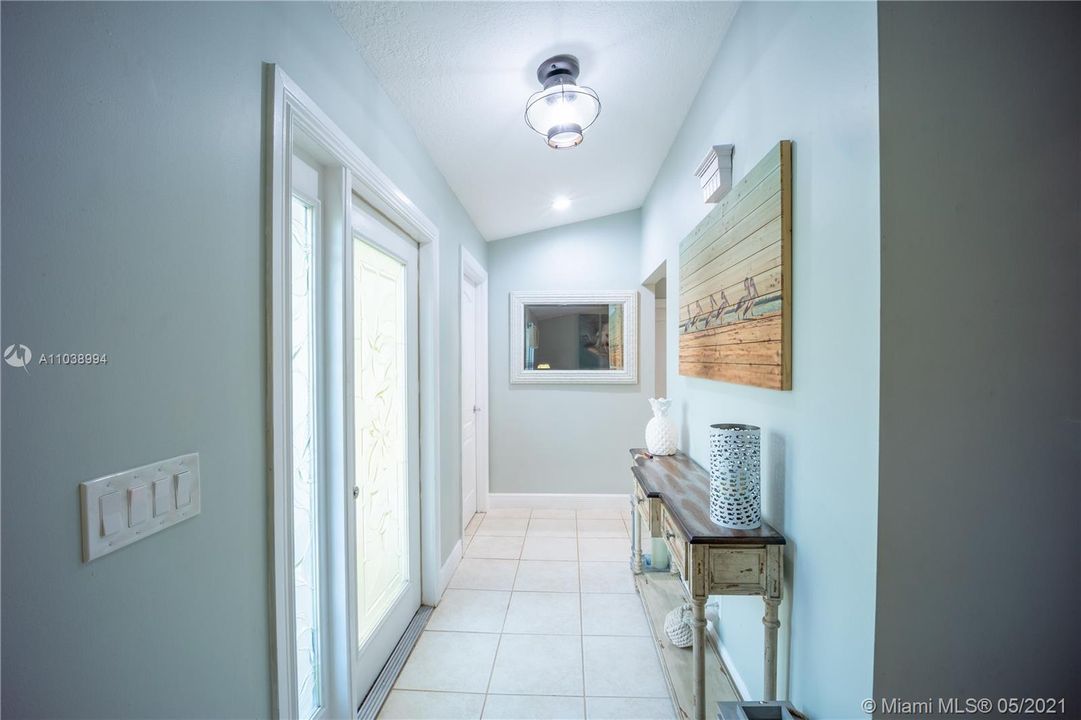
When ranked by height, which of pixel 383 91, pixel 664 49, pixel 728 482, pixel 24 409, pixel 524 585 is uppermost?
pixel 664 49

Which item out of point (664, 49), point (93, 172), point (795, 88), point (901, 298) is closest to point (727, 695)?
point (901, 298)

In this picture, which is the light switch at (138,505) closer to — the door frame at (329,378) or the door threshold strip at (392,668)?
the door frame at (329,378)

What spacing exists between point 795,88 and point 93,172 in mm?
1595

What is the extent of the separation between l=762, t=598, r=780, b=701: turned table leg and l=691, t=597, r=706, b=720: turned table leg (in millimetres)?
172

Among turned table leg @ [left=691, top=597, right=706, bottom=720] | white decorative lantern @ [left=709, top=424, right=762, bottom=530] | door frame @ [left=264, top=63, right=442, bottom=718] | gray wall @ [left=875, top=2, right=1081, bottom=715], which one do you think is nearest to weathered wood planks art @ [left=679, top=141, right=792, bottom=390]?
white decorative lantern @ [left=709, top=424, right=762, bottom=530]

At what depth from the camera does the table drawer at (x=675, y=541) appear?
4.71ft

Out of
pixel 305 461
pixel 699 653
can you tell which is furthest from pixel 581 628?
pixel 305 461

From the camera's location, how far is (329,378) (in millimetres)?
1529

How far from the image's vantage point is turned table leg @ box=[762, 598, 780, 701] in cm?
129

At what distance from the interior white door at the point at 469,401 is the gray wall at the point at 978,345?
2851mm

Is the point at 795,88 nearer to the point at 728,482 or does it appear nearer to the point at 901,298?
the point at 901,298

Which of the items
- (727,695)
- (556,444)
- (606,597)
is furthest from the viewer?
(556,444)

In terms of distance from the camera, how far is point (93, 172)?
2.27 ft

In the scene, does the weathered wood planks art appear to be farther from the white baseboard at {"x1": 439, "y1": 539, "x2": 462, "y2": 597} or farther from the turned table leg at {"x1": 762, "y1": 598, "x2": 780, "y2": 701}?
the white baseboard at {"x1": 439, "y1": 539, "x2": 462, "y2": 597}
